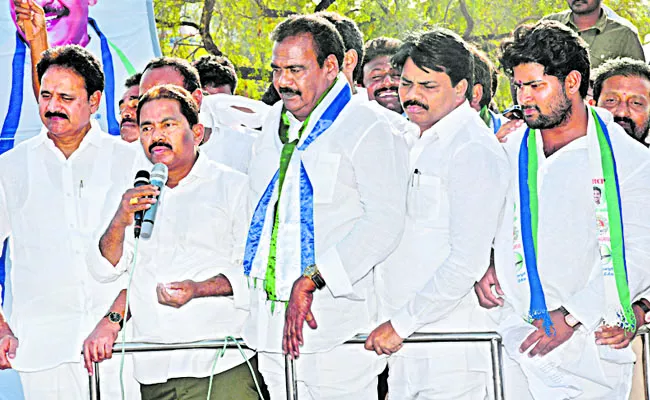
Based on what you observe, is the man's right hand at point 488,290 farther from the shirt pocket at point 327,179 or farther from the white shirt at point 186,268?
the white shirt at point 186,268

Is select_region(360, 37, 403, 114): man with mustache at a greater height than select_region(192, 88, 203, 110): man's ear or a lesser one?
greater

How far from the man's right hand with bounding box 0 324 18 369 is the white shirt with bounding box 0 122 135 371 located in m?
0.03

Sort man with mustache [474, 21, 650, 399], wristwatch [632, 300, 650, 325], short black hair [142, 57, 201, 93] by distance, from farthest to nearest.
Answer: short black hair [142, 57, 201, 93], wristwatch [632, 300, 650, 325], man with mustache [474, 21, 650, 399]

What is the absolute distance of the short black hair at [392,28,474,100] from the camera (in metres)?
4.37

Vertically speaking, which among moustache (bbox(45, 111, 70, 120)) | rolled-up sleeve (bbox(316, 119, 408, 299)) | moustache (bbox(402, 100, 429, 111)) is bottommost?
rolled-up sleeve (bbox(316, 119, 408, 299))

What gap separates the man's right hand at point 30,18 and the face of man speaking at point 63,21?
0.21m

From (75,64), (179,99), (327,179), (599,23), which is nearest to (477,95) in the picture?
(327,179)

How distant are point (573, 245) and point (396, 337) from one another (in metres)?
0.76

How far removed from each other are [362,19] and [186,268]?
11479 mm

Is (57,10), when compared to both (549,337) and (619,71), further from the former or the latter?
(549,337)

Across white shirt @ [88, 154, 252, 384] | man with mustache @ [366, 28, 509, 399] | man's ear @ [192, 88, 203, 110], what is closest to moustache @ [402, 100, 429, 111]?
man with mustache @ [366, 28, 509, 399]

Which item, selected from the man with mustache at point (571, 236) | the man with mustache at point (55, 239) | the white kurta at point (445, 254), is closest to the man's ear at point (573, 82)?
the man with mustache at point (571, 236)

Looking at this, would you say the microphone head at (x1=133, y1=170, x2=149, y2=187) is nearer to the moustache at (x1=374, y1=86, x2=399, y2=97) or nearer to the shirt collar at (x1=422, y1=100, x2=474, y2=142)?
the shirt collar at (x1=422, y1=100, x2=474, y2=142)

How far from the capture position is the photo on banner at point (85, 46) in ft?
22.8
